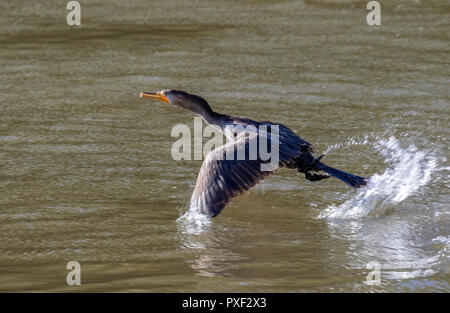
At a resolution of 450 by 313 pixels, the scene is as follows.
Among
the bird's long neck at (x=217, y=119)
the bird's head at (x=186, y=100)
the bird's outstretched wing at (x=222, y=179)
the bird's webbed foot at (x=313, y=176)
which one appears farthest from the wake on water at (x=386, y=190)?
the bird's head at (x=186, y=100)

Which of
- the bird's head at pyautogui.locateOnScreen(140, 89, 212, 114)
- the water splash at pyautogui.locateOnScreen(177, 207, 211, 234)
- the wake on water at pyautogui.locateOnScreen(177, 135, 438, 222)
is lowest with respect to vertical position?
the water splash at pyautogui.locateOnScreen(177, 207, 211, 234)

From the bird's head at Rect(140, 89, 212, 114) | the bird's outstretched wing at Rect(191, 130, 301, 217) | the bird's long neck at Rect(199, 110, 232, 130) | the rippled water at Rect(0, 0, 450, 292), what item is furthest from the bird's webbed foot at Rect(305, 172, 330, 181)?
the bird's head at Rect(140, 89, 212, 114)

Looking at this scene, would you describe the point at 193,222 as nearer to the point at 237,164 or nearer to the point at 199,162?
the point at 237,164

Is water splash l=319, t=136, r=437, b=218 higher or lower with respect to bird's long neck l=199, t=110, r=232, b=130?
lower

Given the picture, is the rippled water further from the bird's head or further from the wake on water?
the bird's head

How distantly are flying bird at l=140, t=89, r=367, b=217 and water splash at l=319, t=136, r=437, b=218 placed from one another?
15 centimetres

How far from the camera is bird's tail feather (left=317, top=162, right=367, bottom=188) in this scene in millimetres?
6121

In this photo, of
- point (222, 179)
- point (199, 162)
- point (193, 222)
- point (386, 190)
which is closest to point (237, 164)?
point (222, 179)

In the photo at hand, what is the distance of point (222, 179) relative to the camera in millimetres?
5602

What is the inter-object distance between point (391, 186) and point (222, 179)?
1501 millimetres

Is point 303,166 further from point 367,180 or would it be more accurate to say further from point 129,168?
point 129,168

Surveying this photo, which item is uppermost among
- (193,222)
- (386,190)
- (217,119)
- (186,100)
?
(186,100)

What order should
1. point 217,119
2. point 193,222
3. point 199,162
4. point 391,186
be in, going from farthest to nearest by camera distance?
point 199,162 → point 217,119 → point 391,186 → point 193,222

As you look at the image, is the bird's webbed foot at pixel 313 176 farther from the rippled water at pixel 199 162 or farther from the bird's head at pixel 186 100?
the bird's head at pixel 186 100
